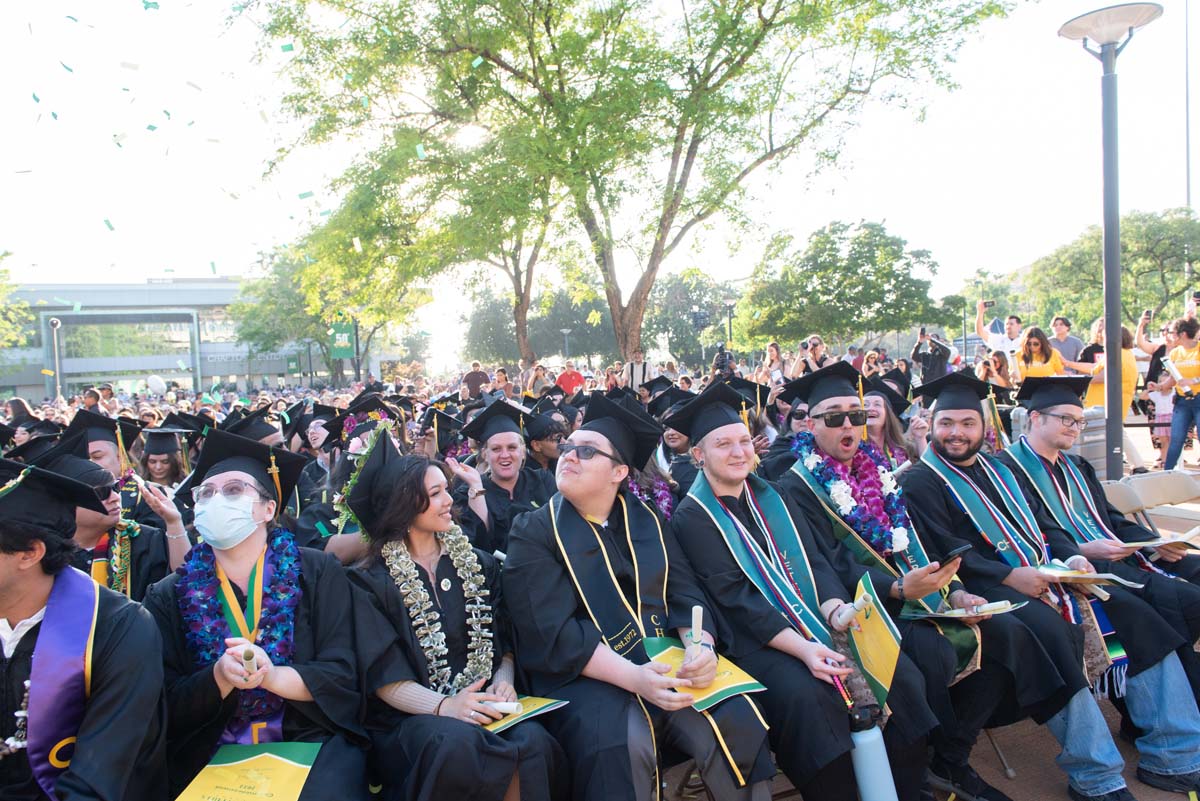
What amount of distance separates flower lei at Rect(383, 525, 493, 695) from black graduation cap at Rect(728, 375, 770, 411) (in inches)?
140

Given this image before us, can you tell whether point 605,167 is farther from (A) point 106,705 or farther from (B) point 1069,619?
(A) point 106,705

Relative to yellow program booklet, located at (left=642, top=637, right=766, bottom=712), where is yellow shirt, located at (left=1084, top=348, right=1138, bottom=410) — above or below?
above

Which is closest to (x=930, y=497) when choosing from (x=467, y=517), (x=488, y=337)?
(x=467, y=517)

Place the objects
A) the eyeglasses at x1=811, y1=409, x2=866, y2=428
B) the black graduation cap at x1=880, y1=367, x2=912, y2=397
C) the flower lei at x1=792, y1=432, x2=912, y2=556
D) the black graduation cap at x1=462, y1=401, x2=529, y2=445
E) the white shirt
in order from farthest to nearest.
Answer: the black graduation cap at x1=880, y1=367, x2=912, y2=397 < the black graduation cap at x1=462, y1=401, x2=529, y2=445 < the eyeglasses at x1=811, y1=409, x2=866, y2=428 < the flower lei at x1=792, y1=432, x2=912, y2=556 < the white shirt

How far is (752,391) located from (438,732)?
4843 mm

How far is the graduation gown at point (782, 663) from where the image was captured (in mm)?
3266

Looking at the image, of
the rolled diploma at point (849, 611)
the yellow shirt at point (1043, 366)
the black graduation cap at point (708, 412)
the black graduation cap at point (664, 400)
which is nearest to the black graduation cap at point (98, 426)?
the black graduation cap at point (708, 412)

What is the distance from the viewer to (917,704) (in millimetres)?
3428

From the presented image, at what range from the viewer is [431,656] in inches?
130

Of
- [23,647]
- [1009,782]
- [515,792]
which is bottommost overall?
[1009,782]

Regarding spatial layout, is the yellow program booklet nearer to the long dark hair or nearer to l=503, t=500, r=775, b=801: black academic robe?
l=503, t=500, r=775, b=801: black academic robe

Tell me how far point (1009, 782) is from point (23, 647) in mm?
4278

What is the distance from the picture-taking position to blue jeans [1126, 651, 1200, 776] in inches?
146

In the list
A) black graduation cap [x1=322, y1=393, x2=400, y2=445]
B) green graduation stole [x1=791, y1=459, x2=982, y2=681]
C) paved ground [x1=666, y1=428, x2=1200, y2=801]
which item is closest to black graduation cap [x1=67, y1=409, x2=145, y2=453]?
black graduation cap [x1=322, y1=393, x2=400, y2=445]
